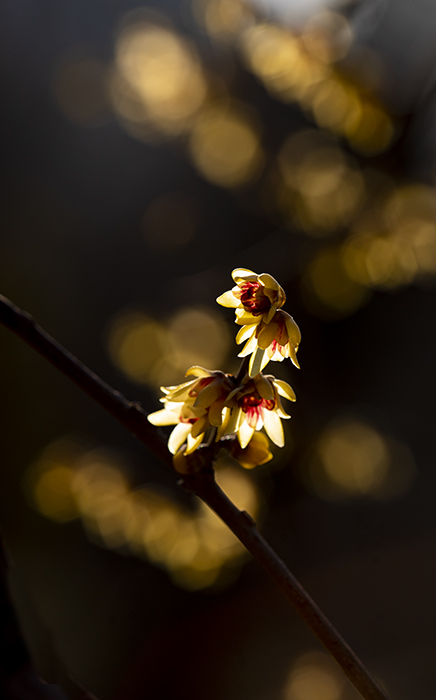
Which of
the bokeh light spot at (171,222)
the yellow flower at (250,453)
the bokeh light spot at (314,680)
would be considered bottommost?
the bokeh light spot at (314,680)

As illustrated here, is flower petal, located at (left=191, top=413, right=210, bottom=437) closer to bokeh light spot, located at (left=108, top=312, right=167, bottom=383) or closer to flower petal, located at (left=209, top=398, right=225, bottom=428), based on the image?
flower petal, located at (left=209, top=398, right=225, bottom=428)

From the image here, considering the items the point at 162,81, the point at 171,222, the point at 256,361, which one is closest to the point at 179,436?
the point at 256,361

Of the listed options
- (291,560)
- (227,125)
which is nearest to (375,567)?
(291,560)

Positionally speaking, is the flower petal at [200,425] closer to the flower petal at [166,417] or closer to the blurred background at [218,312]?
the flower petal at [166,417]

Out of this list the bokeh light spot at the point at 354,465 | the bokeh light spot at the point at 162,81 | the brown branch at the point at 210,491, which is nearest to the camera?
the brown branch at the point at 210,491

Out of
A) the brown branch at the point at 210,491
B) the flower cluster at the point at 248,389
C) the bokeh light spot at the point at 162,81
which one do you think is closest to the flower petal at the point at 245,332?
the flower cluster at the point at 248,389

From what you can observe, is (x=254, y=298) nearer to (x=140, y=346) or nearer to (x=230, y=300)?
(x=230, y=300)

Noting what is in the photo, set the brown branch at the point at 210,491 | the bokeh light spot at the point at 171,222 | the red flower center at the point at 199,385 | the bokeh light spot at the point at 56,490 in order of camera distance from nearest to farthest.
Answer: the brown branch at the point at 210,491 → the red flower center at the point at 199,385 → the bokeh light spot at the point at 56,490 → the bokeh light spot at the point at 171,222
